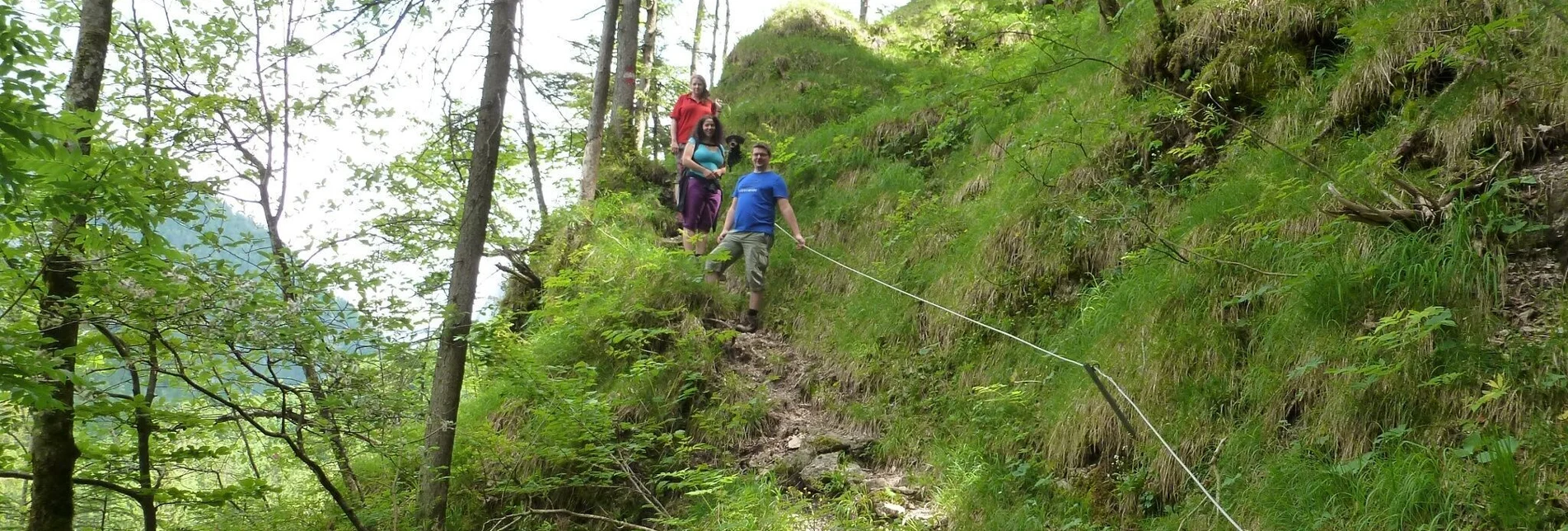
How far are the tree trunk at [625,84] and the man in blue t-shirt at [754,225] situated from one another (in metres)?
4.54

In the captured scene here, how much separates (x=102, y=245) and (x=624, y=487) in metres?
3.56

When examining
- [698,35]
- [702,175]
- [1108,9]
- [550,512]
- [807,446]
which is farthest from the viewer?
[698,35]

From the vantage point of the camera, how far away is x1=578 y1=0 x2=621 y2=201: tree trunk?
10586 mm

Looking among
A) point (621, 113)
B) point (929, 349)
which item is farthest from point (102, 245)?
point (621, 113)

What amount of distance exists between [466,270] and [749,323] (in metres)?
3.29

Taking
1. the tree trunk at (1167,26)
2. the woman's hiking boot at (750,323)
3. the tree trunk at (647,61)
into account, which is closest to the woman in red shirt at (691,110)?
the tree trunk at (647,61)

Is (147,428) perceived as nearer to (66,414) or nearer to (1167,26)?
(66,414)

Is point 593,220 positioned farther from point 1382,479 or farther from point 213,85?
point 1382,479

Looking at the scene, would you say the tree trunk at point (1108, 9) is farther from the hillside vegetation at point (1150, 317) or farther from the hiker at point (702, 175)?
the hiker at point (702, 175)

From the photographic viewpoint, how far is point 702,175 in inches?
376

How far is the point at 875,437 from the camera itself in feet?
18.9

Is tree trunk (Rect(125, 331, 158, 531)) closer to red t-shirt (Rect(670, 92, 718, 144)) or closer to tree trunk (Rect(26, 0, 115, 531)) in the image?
tree trunk (Rect(26, 0, 115, 531))

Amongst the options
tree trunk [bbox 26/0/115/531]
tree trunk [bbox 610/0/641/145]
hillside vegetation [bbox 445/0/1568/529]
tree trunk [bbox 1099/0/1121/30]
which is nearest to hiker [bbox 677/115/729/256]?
hillside vegetation [bbox 445/0/1568/529]

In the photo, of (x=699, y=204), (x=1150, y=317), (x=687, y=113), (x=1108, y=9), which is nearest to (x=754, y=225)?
(x=699, y=204)
